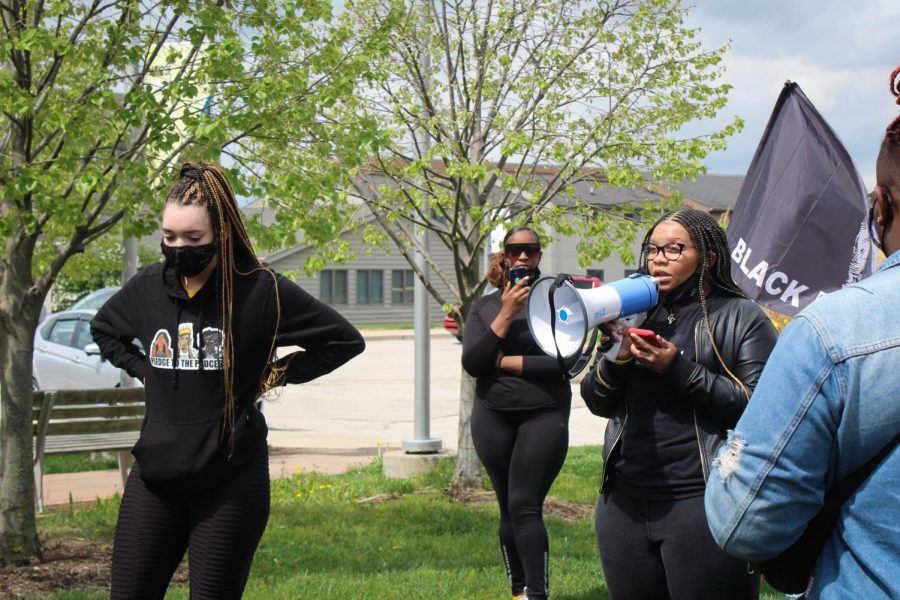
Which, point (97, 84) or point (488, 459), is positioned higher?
point (97, 84)

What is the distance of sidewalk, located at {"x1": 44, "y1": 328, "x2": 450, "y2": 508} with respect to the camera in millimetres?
9539

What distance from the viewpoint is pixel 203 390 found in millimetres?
3568

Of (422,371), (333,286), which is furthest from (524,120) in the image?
(333,286)

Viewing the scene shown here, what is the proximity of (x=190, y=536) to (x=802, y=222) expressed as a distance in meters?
3.51

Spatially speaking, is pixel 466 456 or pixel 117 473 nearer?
pixel 466 456

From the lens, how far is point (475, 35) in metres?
8.90

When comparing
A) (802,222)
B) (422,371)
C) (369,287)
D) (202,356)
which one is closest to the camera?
(202,356)

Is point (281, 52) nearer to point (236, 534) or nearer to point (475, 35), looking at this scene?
point (475, 35)

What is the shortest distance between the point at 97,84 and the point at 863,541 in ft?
16.5

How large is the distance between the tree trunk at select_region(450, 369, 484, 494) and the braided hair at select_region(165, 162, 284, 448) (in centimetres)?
539

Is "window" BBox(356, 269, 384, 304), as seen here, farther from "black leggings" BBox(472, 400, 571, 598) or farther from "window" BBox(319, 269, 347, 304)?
"black leggings" BBox(472, 400, 571, 598)

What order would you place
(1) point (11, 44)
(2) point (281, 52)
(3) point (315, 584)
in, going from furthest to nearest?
(2) point (281, 52) < (3) point (315, 584) < (1) point (11, 44)

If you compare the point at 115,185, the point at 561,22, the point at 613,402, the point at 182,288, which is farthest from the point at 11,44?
the point at 561,22

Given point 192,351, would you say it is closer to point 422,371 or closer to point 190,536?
point 190,536
